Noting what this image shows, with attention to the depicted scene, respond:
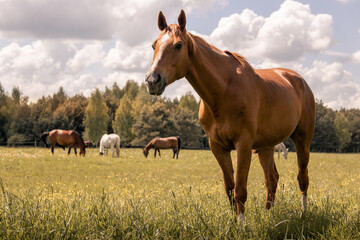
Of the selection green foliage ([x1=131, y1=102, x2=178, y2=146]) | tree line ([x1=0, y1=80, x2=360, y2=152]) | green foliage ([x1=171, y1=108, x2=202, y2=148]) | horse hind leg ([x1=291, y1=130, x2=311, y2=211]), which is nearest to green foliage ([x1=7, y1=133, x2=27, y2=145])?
tree line ([x1=0, y1=80, x2=360, y2=152])

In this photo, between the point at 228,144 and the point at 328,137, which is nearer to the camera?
the point at 228,144

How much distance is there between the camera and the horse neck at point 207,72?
4.14 metres

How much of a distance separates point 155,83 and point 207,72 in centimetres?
100

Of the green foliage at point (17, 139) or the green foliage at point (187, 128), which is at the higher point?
the green foliage at point (187, 128)

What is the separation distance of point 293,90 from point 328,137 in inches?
2909

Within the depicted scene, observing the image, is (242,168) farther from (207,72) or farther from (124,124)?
(124,124)

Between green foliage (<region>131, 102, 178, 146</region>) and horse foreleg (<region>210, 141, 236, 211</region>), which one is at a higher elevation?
green foliage (<region>131, 102, 178, 146</region>)

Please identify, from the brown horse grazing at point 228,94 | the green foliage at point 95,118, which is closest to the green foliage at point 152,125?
A: the green foliage at point 95,118

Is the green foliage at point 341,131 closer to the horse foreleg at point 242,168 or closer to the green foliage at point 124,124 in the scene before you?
the green foliage at point 124,124

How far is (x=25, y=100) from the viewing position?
68125mm

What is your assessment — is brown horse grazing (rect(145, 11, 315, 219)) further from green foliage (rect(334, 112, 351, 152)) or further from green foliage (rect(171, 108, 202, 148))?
green foliage (rect(334, 112, 351, 152))

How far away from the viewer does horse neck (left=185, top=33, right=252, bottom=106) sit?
4141 millimetres

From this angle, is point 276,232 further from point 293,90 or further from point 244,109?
point 293,90

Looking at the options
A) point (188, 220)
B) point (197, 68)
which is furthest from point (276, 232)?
point (197, 68)
